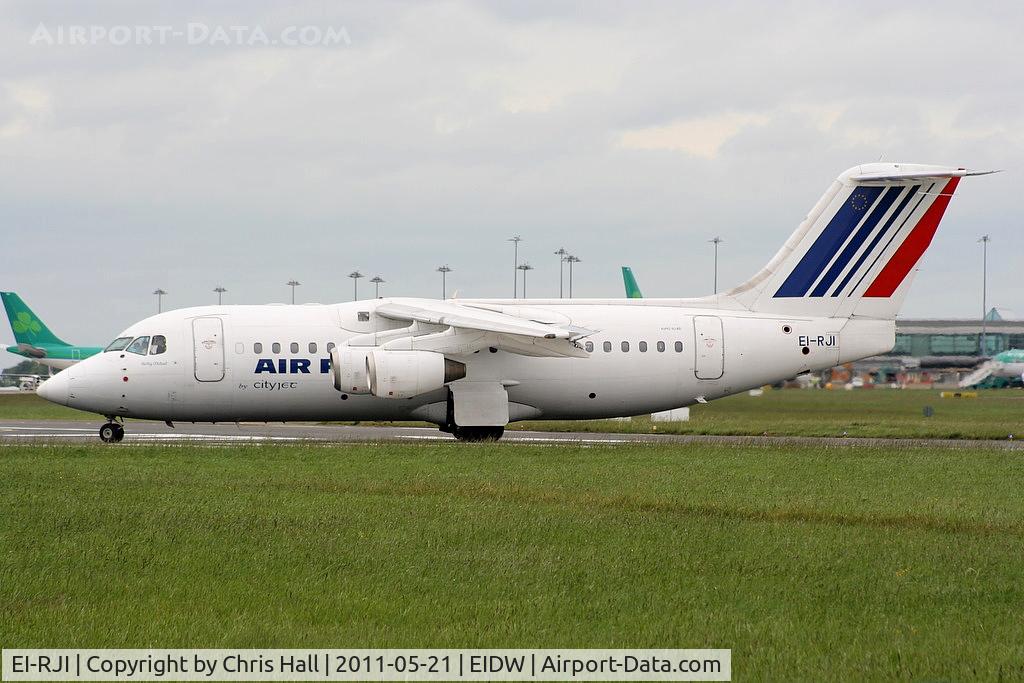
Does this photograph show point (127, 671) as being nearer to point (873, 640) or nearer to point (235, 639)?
point (235, 639)

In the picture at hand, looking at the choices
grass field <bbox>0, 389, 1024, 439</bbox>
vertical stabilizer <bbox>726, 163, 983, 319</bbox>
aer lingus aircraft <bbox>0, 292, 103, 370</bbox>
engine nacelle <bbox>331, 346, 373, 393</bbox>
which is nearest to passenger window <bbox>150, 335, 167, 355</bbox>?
engine nacelle <bbox>331, 346, 373, 393</bbox>

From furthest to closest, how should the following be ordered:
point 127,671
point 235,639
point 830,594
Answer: point 830,594 → point 235,639 → point 127,671

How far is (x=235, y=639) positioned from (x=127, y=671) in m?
1.00

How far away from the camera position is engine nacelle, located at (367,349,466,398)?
1240 inches

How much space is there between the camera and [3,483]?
67.1 ft

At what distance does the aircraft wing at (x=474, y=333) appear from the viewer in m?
31.6

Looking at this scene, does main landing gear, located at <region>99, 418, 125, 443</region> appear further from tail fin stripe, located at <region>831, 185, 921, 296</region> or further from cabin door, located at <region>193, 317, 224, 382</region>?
tail fin stripe, located at <region>831, 185, 921, 296</region>

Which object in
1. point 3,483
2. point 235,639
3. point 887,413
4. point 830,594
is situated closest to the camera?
point 235,639

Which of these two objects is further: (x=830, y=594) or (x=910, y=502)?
(x=910, y=502)

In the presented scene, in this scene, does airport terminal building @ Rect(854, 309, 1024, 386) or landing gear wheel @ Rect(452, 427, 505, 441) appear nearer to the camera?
landing gear wheel @ Rect(452, 427, 505, 441)

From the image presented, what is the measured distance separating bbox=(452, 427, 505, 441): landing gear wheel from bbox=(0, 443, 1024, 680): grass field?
10.7 meters

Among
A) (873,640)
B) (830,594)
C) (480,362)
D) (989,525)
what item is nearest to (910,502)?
(989,525)

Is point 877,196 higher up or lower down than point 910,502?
higher up

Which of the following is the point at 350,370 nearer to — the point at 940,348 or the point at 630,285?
the point at 630,285
